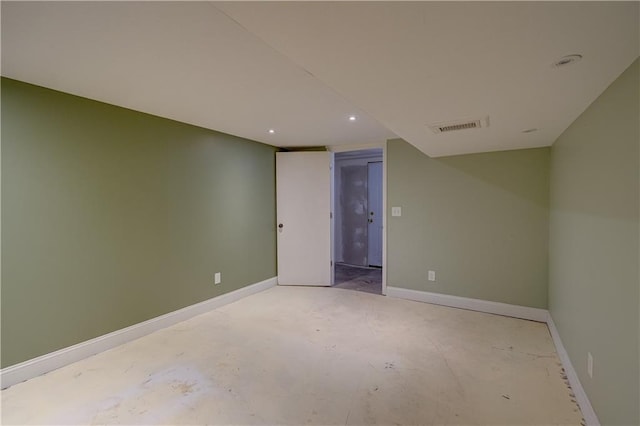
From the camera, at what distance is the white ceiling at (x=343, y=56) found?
100 centimetres

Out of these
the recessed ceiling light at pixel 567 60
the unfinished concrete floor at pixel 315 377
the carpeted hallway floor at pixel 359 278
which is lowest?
the unfinished concrete floor at pixel 315 377

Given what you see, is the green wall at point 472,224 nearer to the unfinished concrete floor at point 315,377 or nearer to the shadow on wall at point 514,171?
the shadow on wall at point 514,171

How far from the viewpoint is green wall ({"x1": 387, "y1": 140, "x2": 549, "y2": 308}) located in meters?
3.29

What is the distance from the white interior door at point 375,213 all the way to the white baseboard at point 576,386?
11.8 ft

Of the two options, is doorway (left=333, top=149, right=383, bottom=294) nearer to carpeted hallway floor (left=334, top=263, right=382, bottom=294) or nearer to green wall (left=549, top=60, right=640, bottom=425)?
carpeted hallway floor (left=334, top=263, right=382, bottom=294)

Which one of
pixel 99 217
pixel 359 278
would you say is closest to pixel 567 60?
pixel 99 217

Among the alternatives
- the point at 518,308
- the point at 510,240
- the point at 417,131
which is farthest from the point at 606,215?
the point at 518,308

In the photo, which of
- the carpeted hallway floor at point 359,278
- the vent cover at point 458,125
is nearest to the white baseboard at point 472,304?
the carpeted hallway floor at point 359,278

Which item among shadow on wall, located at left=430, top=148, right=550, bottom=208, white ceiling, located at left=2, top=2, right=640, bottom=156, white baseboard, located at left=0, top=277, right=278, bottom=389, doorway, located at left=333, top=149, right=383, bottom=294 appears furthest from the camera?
doorway, located at left=333, top=149, right=383, bottom=294

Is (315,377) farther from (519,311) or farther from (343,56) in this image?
(519,311)

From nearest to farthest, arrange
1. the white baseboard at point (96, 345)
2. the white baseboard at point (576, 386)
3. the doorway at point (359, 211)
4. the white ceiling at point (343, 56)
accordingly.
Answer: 1. the white ceiling at point (343, 56)
2. the white baseboard at point (576, 386)
3. the white baseboard at point (96, 345)
4. the doorway at point (359, 211)

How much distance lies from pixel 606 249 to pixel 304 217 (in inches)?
140

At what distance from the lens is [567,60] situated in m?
1.28

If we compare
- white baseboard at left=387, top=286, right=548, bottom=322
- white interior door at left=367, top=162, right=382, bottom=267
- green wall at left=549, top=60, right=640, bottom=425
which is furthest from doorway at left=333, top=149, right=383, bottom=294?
green wall at left=549, top=60, right=640, bottom=425
